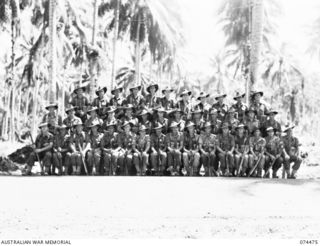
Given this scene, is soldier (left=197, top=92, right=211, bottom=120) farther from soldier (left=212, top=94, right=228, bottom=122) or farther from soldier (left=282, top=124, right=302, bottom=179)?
soldier (left=282, top=124, right=302, bottom=179)

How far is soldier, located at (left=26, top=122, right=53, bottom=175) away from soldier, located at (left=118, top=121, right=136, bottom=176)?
1.48 m

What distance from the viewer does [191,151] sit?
471 inches

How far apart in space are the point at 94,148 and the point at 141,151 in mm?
1001

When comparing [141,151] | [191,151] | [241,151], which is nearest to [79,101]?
[141,151]

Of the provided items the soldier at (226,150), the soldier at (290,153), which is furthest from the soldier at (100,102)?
the soldier at (290,153)

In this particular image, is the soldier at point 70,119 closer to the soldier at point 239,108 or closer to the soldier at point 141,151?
the soldier at point 141,151

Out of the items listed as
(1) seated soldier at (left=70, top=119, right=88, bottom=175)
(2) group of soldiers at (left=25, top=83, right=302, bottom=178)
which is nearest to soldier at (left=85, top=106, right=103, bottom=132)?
(2) group of soldiers at (left=25, top=83, right=302, bottom=178)

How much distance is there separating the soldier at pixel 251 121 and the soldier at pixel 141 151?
87.9 inches

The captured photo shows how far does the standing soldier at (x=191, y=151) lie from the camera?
39.1 ft

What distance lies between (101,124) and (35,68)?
56.2 feet

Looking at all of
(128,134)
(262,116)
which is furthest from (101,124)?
(262,116)

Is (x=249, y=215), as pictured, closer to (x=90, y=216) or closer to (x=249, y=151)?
(x=90, y=216)

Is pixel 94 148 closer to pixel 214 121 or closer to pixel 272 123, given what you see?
pixel 214 121

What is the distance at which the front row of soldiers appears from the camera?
38.7ft
